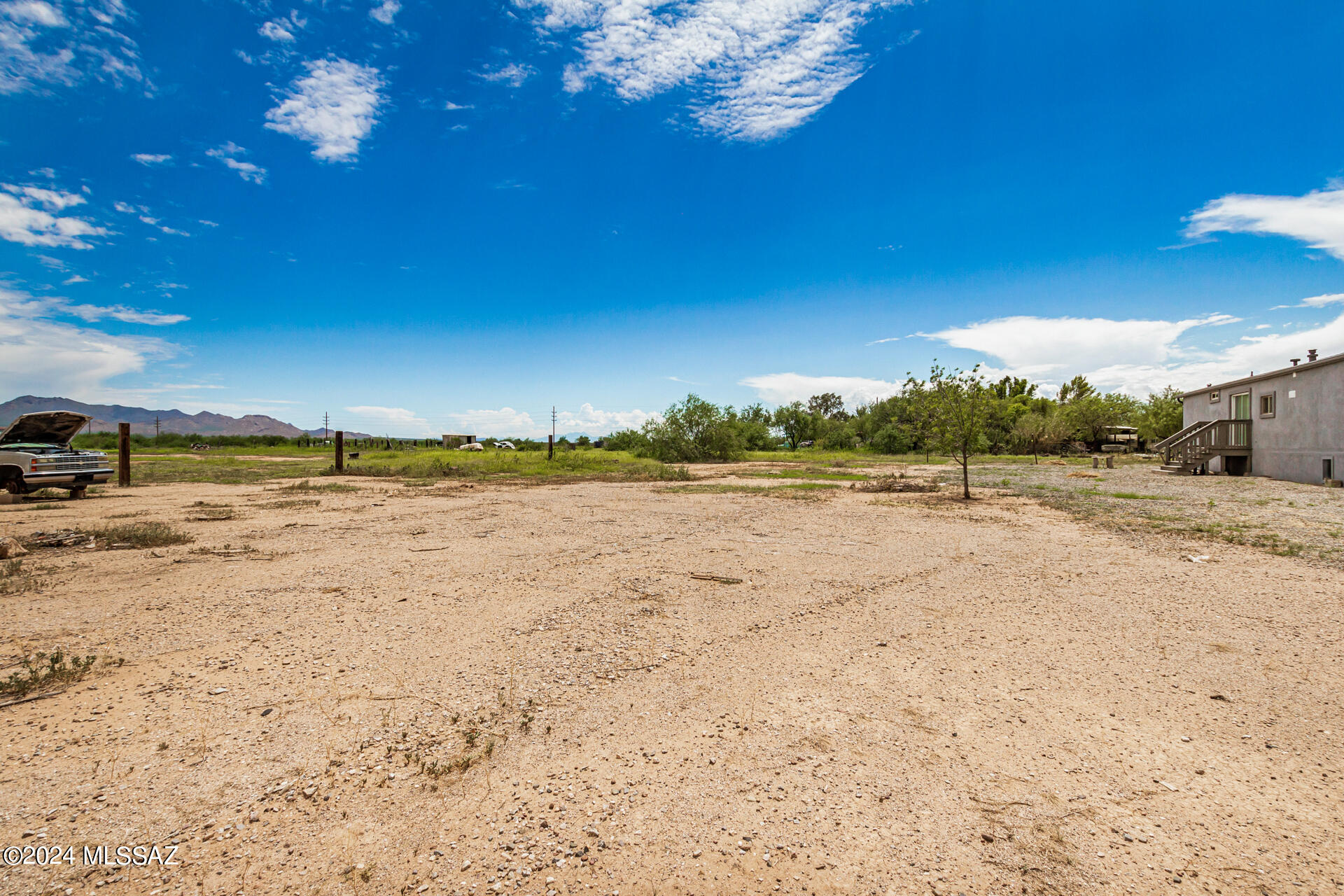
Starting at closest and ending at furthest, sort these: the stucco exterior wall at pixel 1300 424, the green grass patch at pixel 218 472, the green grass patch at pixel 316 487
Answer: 1. the green grass patch at pixel 316 487
2. the stucco exterior wall at pixel 1300 424
3. the green grass patch at pixel 218 472

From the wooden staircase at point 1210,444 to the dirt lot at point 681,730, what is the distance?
2275 cm

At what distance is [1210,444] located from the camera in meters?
24.5

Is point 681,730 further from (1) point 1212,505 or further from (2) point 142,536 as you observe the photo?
(1) point 1212,505

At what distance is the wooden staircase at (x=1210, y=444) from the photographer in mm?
23781

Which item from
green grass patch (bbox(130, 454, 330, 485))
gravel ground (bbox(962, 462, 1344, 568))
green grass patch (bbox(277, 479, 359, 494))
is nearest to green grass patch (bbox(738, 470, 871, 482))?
gravel ground (bbox(962, 462, 1344, 568))

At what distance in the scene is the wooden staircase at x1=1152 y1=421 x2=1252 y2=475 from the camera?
78.0 ft

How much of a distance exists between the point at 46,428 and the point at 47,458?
2433mm

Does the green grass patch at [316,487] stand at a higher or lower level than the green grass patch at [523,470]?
lower

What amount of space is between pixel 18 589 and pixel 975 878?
31.2ft

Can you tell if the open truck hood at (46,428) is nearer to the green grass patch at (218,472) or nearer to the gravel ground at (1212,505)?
the green grass patch at (218,472)

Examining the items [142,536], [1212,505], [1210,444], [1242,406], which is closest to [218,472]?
[142,536]

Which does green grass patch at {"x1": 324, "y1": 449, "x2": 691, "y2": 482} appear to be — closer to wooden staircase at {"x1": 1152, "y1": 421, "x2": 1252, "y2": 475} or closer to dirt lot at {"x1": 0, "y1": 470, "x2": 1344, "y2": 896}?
dirt lot at {"x1": 0, "y1": 470, "x2": 1344, "y2": 896}

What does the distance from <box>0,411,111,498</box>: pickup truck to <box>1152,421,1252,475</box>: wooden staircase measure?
40.0 meters

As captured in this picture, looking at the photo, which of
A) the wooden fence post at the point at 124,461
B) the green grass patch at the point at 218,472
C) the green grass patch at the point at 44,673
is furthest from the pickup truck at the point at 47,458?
the green grass patch at the point at 44,673
